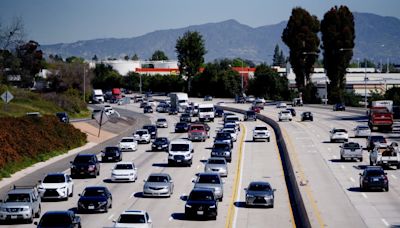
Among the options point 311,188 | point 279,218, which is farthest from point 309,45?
point 279,218

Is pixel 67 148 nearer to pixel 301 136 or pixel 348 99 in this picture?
pixel 301 136

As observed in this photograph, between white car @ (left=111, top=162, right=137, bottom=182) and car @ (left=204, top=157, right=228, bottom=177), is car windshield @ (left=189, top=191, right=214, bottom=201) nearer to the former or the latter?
white car @ (left=111, top=162, right=137, bottom=182)

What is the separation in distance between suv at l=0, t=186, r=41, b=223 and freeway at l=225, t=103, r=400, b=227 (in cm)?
1136

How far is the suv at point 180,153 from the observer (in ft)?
194

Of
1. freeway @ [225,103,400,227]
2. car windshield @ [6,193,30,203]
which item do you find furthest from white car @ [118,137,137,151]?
car windshield @ [6,193,30,203]

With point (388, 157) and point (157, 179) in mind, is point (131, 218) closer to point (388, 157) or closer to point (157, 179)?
point (157, 179)

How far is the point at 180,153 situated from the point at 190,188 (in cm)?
1269

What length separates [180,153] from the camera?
195 ft

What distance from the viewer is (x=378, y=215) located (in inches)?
1457

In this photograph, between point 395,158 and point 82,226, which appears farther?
A: point 395,158

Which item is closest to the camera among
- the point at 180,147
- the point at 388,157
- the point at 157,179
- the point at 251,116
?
the point at 157,179

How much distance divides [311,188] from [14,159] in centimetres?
2294

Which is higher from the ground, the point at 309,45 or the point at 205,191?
the point at 309,45

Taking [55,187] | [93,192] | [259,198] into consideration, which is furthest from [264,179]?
[93,192]
